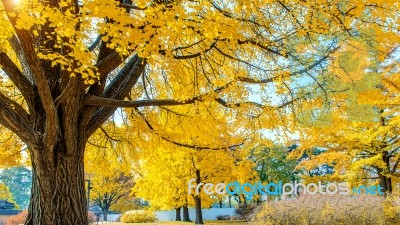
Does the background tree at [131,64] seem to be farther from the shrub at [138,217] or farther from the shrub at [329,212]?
the shrub at [138,217]

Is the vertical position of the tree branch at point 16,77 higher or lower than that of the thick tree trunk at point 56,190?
higher

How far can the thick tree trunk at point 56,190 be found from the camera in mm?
4488

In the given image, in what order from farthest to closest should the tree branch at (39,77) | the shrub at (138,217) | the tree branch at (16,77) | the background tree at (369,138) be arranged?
1. the shrub at (138,217)
2. the background tree at (369,138)
3. the tree branch at (16,77)
4. the tree branch at (39,77)

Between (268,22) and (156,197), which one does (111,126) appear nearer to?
(268,22)

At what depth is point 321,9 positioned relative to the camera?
399cm

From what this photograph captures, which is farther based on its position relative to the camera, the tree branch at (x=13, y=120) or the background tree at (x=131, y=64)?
the tree branch at (x=13, y=120)

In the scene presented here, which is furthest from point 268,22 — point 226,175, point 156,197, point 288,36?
point 156,197

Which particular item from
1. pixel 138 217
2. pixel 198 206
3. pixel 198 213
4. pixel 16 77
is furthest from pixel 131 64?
pixel 138 217

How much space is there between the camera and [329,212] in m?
8.58

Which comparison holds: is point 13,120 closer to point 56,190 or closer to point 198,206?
point 56,190

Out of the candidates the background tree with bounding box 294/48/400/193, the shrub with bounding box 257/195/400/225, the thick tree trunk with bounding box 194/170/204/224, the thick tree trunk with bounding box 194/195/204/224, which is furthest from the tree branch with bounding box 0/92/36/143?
the thick tree trunk with bounding box 194/195/204/224

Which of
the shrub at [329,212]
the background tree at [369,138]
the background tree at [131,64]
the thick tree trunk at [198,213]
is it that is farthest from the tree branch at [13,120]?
the thick tree trunk at [198,213]

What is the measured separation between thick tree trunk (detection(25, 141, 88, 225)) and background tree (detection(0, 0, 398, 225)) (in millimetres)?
12

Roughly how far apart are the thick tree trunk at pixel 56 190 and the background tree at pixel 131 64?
0.01 meters
